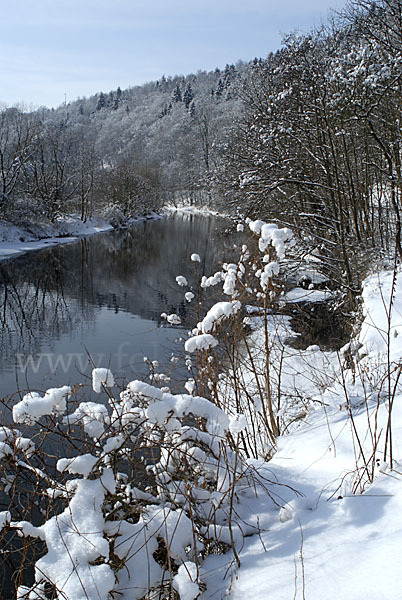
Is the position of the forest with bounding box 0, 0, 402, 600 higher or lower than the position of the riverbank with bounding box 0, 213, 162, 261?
lower

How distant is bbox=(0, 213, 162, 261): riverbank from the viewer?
26.0 metres

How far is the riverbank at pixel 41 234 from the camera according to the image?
85.4ft

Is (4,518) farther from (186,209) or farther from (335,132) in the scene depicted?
(186,209)

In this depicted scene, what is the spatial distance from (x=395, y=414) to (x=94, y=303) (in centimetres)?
1280

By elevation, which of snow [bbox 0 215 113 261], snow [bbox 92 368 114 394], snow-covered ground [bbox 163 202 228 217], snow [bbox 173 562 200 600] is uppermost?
snow-covered ground [bbox 163 202 228 217]

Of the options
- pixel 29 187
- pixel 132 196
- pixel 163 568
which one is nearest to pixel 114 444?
pixel 163 568

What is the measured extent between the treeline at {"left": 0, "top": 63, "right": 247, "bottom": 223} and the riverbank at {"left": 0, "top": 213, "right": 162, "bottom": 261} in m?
0.87

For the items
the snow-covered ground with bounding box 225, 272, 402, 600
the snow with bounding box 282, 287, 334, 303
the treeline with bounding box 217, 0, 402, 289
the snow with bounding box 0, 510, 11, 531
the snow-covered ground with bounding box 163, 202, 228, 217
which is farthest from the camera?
the snow-covered ground with bounding box 163, 202, 228, 217

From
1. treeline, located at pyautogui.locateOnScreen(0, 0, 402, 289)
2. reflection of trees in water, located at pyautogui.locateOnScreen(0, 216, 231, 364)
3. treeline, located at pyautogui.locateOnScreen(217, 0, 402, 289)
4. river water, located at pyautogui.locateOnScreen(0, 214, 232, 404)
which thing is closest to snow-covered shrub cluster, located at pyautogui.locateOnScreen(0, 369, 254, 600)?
river water, located at pyautogui.locateOnScreen(0, 214, 232, 404)

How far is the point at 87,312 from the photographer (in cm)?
1384

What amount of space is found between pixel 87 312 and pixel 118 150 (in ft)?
424

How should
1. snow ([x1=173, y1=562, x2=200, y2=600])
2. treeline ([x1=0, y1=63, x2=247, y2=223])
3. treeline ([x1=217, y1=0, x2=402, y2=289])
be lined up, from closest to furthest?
1. snow ([x1=173, y1=562, x2=200, y2=600])
2. treeline ([x1=217, y1=0, x2=402, y2=289])
3. treeline ([x1=0, y1=63, x2=247, y2=223])

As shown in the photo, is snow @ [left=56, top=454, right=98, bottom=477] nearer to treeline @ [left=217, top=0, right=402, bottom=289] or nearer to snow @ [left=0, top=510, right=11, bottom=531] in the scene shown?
snow @ [left=0, top=510, right=11, bottom=531]

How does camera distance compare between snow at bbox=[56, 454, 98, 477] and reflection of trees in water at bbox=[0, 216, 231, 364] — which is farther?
reflection of trees in water at bbox=[0, 216, 231, 364]
